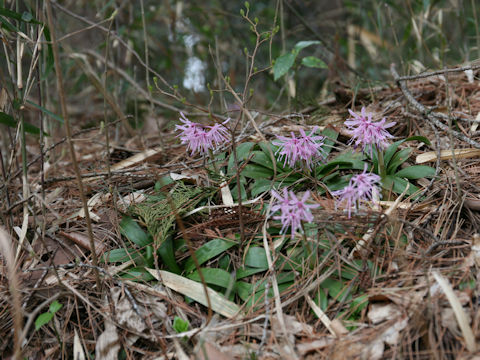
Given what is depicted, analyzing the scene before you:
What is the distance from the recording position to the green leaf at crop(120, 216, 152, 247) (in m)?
1.59

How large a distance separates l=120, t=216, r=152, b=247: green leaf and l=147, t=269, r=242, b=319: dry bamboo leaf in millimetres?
134

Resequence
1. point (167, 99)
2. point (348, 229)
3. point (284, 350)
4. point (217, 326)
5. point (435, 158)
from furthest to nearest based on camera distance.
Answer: point (167, 99), point (435, 158), point (348, 229), point (217, 326), point (284, 350)

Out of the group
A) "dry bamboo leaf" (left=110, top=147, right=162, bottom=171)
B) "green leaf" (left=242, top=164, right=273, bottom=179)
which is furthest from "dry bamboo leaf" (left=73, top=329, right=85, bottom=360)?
"dry bamboo leaf" (left=110, top=147, right=162, bottom=171)

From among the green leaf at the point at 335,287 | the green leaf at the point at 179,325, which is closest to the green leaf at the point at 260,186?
the green leaf at the point at 335,287

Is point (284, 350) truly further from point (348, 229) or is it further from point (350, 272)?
point (348, 229)

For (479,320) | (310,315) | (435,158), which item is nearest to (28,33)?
(310,315)

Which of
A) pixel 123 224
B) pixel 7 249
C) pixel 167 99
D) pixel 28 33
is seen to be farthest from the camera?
pixel 167 99

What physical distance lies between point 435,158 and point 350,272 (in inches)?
29.2

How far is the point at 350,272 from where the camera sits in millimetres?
1384

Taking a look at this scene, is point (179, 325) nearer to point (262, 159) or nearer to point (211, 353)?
point (211, 353)

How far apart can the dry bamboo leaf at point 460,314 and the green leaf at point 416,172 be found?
2.05ft

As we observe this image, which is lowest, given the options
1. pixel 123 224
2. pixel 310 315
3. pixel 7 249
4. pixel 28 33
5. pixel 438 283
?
pixel 310 315

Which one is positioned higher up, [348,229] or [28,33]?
[28,33]

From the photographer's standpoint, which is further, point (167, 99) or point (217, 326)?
point (167, 99)
